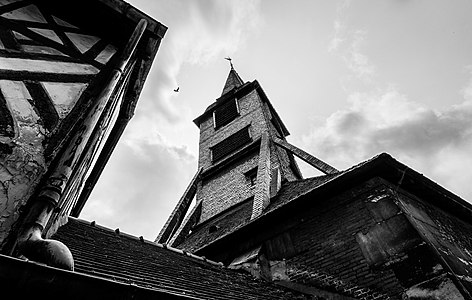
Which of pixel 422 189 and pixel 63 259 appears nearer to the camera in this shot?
pixel 63 259

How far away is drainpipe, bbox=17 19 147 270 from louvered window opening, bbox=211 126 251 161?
31.4ft

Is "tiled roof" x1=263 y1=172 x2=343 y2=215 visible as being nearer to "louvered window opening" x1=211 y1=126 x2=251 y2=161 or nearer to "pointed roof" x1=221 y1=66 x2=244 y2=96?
"louvered window opening" x1=211 y1=126 x2=251 y2=161

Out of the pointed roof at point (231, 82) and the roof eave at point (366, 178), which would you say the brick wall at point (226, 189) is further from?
the pointed roof at point (231, 82)

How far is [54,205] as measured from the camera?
2850 mm

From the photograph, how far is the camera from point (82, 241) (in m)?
4.62

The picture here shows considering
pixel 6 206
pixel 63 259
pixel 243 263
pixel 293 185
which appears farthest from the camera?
pixel 293 185

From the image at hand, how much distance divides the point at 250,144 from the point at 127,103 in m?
6.99

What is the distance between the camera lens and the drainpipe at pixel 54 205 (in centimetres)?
229

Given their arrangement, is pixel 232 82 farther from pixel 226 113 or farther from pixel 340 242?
pixel 340 242

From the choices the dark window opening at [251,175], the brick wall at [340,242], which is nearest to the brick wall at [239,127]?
the dark window opening at [251,175]

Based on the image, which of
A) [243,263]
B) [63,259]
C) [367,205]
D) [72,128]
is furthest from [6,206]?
[367,205]

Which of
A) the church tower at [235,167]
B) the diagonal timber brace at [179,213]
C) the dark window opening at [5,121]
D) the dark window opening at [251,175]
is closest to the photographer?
the dark window opening at [5,121]

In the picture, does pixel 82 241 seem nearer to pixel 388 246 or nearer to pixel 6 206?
pixel 6 206

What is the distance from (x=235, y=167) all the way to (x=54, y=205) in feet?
32.0
